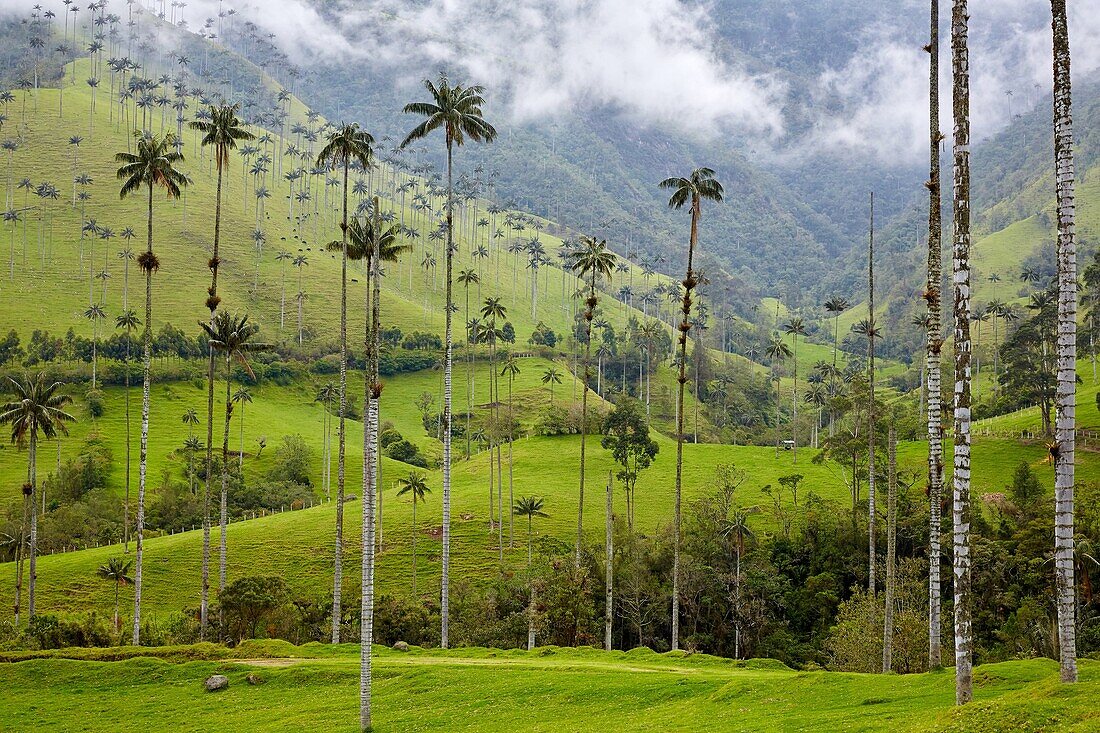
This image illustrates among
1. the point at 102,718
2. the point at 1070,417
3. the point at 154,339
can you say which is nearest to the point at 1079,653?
the point at 1070,417

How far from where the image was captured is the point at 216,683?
45.8 metres

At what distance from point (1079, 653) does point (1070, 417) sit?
4415 centimetres

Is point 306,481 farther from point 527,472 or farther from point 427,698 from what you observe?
point 427,698

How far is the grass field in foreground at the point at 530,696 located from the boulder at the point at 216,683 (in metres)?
0.51

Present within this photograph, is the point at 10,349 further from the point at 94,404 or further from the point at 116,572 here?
the point at 116,572

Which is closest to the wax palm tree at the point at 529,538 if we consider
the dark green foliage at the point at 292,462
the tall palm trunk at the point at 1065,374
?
the tall palm trunk at the point at 1065,374

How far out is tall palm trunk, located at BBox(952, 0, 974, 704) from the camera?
23.8m

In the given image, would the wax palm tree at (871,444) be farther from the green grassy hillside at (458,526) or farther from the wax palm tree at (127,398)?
the wax palm tree at (127,398)

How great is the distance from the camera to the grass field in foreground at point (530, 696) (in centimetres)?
2741

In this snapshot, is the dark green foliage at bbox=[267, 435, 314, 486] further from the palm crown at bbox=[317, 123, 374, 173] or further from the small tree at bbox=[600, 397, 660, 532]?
the palm crown at bbox=[317, 123, 374, 173]

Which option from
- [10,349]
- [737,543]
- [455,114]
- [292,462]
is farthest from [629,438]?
[10,349]

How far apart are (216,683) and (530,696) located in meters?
17.8

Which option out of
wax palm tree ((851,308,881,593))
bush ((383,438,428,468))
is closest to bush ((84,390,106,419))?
bush ((383,438,428,468))

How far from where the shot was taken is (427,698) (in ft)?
135
